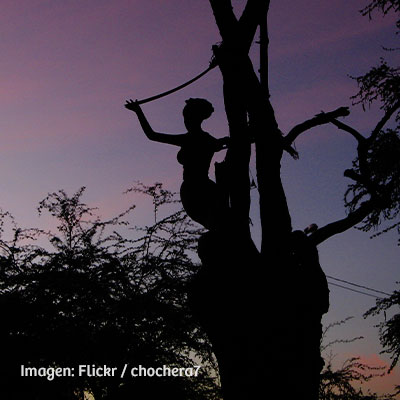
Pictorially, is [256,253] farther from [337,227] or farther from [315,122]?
[315,122]

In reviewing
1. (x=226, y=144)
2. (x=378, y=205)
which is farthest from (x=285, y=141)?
(x=378, y=205)

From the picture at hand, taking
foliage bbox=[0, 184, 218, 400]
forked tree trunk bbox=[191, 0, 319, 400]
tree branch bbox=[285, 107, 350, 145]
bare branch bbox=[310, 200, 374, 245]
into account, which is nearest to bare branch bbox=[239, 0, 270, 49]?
forked tree trunk bbox=[191, 0, 319, 400]

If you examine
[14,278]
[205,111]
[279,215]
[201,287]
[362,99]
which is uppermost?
[362,99]

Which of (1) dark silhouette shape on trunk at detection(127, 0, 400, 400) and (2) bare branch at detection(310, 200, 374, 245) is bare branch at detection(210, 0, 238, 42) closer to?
(1) dark silhouette shape on trunk at detection(127, 0, 400, 400)

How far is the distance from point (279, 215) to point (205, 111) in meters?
1.29

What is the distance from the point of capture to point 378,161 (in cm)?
1034

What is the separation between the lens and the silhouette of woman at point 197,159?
3.89m

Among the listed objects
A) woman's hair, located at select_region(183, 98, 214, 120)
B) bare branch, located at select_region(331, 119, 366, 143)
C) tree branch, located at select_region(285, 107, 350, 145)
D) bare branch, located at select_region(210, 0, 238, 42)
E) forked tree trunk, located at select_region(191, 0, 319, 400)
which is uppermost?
bare branch, located at select_region(210, 0, 238, 42)

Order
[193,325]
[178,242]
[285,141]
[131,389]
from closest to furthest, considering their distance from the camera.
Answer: [285,141] → [131,389] → [193,325] → [178,242]

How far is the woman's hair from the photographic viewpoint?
13.8 feet

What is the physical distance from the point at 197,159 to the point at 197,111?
0.49 meters

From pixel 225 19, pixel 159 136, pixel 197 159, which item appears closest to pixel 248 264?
pixel 197 159

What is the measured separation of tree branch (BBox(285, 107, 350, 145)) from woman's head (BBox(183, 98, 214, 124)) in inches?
31.8

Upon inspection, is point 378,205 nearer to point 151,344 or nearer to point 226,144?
point 226,144
